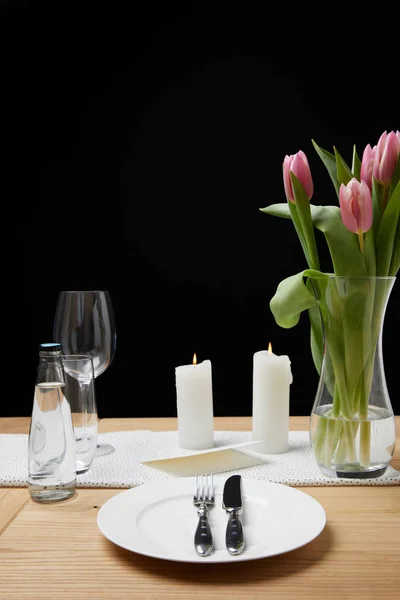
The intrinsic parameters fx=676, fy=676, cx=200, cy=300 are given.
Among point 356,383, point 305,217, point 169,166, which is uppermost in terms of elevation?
point 169,166

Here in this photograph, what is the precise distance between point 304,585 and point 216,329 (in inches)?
89.6

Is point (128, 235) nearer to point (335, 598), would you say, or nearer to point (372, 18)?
point (372, 18)

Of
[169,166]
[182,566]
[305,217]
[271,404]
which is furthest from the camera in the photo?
[169,166]

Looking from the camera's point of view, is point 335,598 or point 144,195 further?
point 144,195

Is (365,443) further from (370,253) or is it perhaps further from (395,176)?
(395,176)

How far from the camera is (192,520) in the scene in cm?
73

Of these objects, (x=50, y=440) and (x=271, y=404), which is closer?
(x=50, y=440)

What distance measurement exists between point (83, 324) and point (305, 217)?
15.1 inches

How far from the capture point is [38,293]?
9.42 feet

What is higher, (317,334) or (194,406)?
(317,334)

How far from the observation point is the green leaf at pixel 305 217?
89 centimetres

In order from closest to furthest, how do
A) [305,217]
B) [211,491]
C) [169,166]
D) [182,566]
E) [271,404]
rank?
[182,566]
[211,491]
[305,217]
[271,404]
[169,166]

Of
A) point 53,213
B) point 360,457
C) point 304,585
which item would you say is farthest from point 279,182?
point 304,585

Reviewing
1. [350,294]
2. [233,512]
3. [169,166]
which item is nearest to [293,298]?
[350,294]
